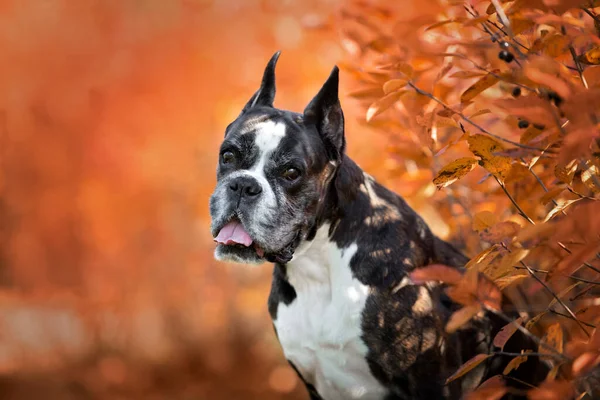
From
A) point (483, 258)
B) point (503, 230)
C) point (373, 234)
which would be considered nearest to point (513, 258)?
point (503, 230)

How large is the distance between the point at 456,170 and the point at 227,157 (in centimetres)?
91

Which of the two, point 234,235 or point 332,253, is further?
point 332,253

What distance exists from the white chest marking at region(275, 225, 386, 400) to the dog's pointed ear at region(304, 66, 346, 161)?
0.29m

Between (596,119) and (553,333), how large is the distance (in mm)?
558

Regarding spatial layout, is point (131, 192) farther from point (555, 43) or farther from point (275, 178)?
point (555, 43)

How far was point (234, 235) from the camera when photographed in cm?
256

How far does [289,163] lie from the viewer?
2.56m

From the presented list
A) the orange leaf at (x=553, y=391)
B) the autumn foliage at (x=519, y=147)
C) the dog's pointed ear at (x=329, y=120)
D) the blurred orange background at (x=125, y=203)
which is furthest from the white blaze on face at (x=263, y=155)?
the blurred orange background at (x=125, y=203)

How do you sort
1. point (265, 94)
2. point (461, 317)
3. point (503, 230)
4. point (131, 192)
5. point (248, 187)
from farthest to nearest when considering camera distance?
point (131, 192) → point (265, 94) → point (248, 187) → point (503, 230) → point (461, 317)

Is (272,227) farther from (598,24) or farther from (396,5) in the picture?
(396,5)

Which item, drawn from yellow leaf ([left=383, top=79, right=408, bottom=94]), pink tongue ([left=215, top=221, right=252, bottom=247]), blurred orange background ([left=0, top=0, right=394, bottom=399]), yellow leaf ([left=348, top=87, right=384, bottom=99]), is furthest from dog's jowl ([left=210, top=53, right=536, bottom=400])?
blurred orange background ([left=0, top=0, right=394, bottom=399])

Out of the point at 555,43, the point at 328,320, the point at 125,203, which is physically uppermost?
the point at 555,43

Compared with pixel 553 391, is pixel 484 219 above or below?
above

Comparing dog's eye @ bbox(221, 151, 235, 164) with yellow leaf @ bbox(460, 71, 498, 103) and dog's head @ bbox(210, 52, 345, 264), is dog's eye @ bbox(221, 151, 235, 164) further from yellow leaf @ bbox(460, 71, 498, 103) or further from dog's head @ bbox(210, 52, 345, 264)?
yellow leaf @ bbox(460, 71, 498, 103)
